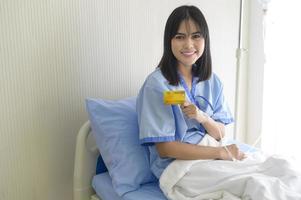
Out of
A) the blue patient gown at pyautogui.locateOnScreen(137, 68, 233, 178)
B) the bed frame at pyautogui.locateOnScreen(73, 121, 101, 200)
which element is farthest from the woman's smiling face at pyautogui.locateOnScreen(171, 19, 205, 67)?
the bed frame at pyautogui.locateOnScreen(73, 121, 101, 200)

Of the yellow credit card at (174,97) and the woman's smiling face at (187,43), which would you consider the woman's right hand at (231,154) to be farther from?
the woman's smiling face at (187,43)

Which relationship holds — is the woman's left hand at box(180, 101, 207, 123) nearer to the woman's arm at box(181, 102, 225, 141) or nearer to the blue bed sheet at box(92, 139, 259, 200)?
the woman's arm at box(181, 102, 225, 141)

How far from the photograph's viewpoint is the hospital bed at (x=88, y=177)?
1396 millimetres

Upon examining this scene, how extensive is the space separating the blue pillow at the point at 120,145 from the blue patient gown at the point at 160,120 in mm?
58

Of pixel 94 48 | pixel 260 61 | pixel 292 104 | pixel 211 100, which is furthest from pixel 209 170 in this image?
pixel 260 61

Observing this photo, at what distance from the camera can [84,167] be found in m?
1.49

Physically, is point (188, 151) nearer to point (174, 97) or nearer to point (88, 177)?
point (174, 97)

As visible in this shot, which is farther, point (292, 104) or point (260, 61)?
point (260, 61)

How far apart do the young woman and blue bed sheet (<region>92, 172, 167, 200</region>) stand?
0.23ft

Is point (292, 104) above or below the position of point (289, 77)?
below

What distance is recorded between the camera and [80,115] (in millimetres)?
1610

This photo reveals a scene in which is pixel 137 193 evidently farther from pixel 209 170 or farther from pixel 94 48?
pixel 94 48

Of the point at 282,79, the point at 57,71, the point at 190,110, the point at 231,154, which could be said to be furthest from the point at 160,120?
the point at 282,79

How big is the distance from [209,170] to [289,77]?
1.23 metres
